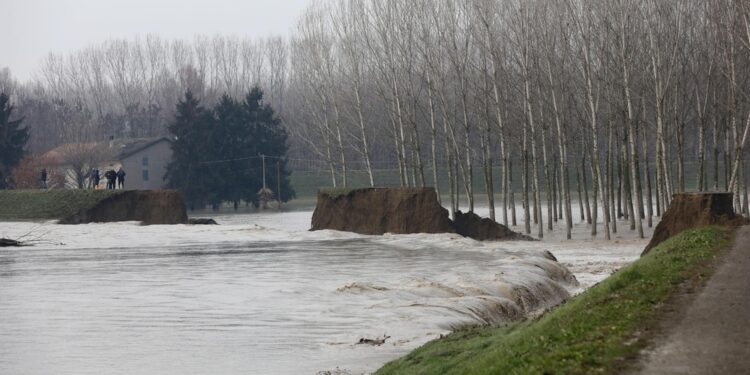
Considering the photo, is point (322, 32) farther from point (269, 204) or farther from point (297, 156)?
point (297, 156)

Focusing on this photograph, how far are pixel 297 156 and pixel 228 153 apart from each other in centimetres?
3888

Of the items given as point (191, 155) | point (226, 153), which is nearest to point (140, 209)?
point (191, 155)

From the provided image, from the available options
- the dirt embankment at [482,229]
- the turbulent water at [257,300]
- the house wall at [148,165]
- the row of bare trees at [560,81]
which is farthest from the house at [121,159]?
the turbulent water at [257,300]

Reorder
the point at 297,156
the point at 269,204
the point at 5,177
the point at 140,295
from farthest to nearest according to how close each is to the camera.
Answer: the point at 297,156, the point at 269,204, the point at 5,177, the point at 140,295

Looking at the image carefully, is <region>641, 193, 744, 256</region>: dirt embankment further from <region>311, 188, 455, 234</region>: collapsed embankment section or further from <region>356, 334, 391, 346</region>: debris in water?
<region>311, 188, 455, 234</region>: collapsed embankment section

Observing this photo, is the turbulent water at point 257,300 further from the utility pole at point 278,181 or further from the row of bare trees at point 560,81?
the utility pole at point 278,181

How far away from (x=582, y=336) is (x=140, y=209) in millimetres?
51259

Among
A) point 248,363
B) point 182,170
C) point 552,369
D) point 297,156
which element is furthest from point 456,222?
point 297,156

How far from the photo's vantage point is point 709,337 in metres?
9.70

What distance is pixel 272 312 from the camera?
2002cm

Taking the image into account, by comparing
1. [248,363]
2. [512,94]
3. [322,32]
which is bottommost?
[248,363]

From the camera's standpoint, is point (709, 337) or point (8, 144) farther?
point (8, 144)

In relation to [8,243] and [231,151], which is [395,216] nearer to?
[8,243]

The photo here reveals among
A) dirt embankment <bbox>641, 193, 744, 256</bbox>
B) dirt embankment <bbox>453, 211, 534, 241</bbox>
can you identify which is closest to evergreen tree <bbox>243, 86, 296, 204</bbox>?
dirt embankment <bbox>453, 211, 534, 241</bbox>
